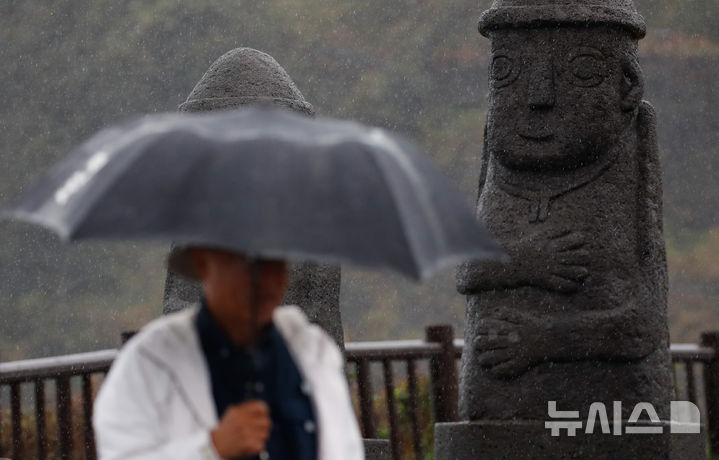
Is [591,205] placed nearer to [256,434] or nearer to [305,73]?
→ [256,434]

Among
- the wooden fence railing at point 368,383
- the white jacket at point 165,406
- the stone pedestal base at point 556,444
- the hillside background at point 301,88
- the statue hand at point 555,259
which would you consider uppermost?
the hillside background at point 301,88

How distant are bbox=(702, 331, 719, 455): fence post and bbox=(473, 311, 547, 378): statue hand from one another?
16.4 ft

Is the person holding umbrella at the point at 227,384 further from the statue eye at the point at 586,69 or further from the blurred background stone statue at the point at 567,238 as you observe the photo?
the statue eye at the point at 586,69

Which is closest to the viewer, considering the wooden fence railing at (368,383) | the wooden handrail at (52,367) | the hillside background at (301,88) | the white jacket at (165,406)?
the white jacket at (165,406)

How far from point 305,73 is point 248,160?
12.8m

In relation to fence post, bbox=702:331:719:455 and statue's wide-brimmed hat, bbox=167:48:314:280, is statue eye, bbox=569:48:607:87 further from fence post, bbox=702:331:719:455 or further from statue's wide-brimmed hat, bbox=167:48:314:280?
fence post, bbox=702:331:719:455

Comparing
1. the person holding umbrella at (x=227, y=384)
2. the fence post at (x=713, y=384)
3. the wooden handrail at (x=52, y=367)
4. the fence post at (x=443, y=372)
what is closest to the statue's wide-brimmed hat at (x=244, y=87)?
the wooden handrail at (x=52, y=367)

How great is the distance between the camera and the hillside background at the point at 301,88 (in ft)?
48.1

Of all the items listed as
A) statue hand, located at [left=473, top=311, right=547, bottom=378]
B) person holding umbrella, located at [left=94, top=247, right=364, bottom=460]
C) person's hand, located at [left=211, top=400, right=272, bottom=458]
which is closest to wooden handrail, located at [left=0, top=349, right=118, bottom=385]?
statue hand, located at [left=473, top=311, right=547, bottom=378]

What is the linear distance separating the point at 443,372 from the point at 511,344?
2.86 metres

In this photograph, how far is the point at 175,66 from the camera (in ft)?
48.7

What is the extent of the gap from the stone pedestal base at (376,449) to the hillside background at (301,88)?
870 centimetres

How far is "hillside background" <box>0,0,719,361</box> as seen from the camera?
14.7 metres

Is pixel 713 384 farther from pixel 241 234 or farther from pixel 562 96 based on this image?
pixel 241 234
